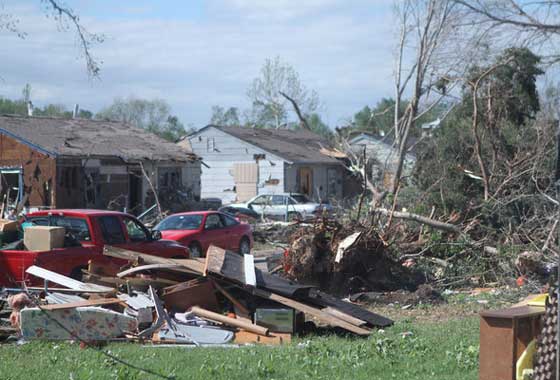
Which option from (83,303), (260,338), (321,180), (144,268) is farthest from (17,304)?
(321,180)

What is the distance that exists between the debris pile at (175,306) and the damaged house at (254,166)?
3373 centimetres

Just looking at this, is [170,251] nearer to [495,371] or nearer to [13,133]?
[495,371]

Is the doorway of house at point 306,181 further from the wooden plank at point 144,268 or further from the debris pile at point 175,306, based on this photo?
the wooden plank at point 144,268

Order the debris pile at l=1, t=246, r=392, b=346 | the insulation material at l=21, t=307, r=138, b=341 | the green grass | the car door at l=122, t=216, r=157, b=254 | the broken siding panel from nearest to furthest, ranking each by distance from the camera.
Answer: the green grass → the insulation material at l=21, t=307, r=138, b=341 → the debris pile at l=1, t=246, r=392, b=346 → the car door at l=122, t=216, r=157, b=254 → the broken siding panel

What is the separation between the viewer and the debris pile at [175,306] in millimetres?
10773

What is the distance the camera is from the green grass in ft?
28.1

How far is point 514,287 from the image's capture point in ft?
54.9

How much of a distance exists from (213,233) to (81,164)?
528 inches

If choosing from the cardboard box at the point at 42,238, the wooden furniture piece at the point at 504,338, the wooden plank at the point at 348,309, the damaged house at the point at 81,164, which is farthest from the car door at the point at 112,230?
the damaged house at the point at 81,164

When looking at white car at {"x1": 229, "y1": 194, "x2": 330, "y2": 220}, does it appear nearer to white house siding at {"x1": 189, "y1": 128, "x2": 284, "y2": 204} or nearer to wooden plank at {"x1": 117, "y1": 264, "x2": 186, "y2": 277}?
white house siding at {"x1": 189, "y1": 128, "x2": 284, "y2": 204}

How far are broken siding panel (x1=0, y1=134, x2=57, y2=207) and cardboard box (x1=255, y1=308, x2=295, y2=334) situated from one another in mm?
23229

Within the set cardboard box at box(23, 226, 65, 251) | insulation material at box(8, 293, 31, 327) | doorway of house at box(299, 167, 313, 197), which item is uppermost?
doorway of house at box(299, 167, 313, 197)

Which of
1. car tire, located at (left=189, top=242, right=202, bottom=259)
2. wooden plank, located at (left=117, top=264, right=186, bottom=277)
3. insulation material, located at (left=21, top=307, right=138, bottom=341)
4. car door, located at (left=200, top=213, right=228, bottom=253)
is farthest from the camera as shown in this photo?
car door, located at (left=200, top=213, right=228, bottom=253)

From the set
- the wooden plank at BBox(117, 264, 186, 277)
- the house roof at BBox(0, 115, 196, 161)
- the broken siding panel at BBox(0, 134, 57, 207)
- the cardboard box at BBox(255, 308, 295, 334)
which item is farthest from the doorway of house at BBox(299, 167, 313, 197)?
the cardboard box at BBox(255, 308, 295, 334)
